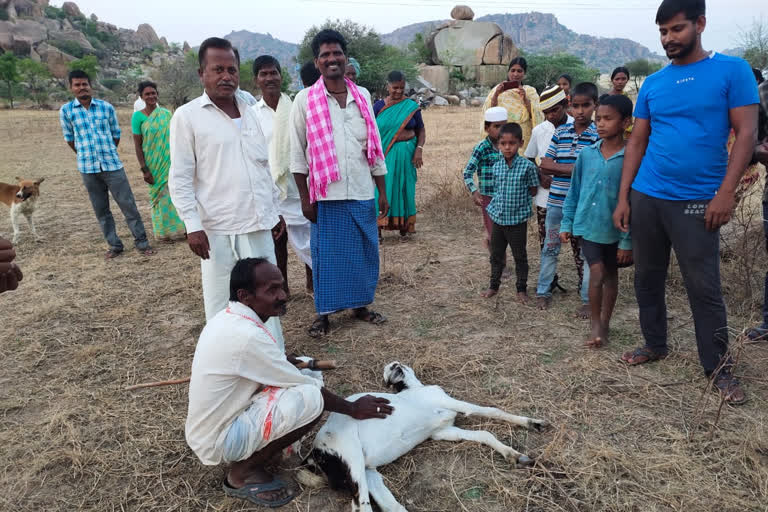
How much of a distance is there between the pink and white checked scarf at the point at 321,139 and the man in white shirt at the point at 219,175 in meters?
0.47

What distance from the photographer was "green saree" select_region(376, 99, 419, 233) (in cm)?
537

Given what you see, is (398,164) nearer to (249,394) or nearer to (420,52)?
(249,394)

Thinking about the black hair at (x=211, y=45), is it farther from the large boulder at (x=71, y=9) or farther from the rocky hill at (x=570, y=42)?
the rocky hill at (x=570, y=42)

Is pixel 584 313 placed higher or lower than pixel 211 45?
lower

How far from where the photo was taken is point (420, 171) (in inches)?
358

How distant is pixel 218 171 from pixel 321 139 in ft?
2.61

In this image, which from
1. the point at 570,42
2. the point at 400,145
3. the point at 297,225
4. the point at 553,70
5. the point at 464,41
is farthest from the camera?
the point at 570,42

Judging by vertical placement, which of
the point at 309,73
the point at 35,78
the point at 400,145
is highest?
the point at 35,78

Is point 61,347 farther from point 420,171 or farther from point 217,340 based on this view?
point 420,171

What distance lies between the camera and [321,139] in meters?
3.26

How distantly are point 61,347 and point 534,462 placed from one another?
3.19m

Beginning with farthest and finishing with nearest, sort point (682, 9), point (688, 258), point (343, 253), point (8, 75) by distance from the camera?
point (8, 75)
point (343, 253)
point (688, 258)
point (682, 9)

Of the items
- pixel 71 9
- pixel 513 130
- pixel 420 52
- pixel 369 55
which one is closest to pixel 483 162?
pixel 513 130

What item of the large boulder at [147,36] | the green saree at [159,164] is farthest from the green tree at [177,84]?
the large boulder at [147,36]
